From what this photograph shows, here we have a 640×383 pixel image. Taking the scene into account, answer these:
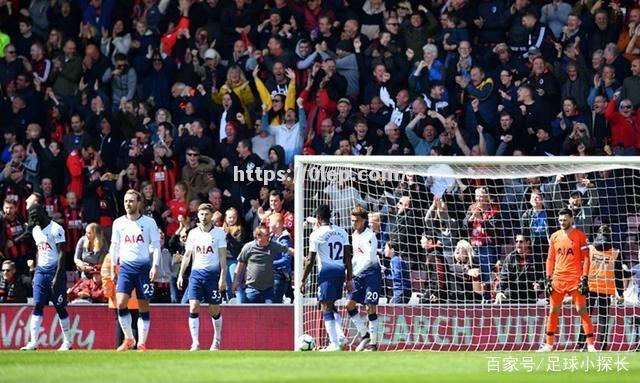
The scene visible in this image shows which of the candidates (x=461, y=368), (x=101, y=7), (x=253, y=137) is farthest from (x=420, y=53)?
(x=461, y=368)

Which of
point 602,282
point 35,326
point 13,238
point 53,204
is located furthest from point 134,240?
point 602,282

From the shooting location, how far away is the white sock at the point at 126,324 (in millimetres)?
18672

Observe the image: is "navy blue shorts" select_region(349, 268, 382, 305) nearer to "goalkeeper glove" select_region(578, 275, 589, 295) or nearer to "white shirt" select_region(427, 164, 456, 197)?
"white shirt" select_region(427, 164, 456, 197)

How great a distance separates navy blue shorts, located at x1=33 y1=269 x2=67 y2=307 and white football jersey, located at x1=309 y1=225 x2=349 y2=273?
11.4 ft

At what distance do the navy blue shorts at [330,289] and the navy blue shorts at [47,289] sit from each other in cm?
352

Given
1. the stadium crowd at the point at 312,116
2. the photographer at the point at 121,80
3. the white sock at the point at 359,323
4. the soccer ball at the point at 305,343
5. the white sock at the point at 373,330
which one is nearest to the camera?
the soccer ball at the point at 305,343

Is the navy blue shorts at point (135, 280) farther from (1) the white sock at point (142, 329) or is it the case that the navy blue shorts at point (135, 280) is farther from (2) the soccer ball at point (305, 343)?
(2) the soccer ball at point (305, 343)

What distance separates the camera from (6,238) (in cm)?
2278

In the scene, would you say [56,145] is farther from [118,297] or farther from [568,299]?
[568,299]

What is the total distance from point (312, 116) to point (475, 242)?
4263 millimetres

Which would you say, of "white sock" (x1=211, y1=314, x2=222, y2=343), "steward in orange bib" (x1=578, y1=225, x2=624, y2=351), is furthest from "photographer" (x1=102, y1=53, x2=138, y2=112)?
"steward in orange bib" (x1=578, y1=225, x2=624, y2=351)

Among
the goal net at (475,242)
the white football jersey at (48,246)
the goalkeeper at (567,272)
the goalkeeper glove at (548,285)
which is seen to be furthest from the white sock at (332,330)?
the white football jersey at (48,246)

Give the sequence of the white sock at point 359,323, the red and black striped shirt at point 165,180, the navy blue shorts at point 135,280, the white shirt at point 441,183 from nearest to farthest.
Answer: the navy blue shorts at point 135,280 < the white sock at point 359,323 < the white shirt at point 441,183 < the red and black striped shirt at point 165,180

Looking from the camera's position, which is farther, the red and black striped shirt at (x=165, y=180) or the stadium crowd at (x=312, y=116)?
the red and black striped shirt at (x=165, y=180)
